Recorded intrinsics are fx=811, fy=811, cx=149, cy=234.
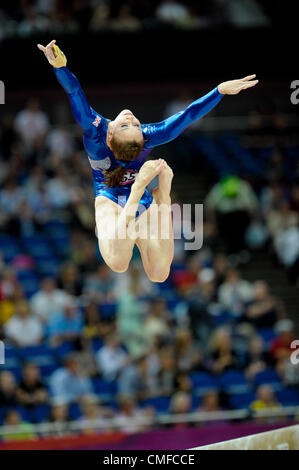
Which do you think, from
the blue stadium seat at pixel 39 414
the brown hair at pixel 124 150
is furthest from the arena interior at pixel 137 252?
the brown hair at pixel 124 150

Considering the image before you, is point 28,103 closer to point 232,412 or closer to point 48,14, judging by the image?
point 48,14

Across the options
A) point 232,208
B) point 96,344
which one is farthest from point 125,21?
point 96,344

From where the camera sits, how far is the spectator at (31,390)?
27.9 ft

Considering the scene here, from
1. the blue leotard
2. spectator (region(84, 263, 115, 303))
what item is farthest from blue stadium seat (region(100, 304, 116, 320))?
the blue leotard

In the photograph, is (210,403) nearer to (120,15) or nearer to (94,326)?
(94,326)

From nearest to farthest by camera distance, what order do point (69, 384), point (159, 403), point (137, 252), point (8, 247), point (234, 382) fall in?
1. point (69, 384)
2. point (159, 403)
3. point (234, 382)
4. point (8, 247)
5. point (137, 252)

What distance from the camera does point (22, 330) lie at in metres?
9.17

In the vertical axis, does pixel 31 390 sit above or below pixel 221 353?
below

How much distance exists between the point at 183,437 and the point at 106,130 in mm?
3601

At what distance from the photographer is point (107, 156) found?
18.5ft

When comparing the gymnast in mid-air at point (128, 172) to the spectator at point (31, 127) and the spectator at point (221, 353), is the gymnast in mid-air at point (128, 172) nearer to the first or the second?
the spectator at point (221, 353)
